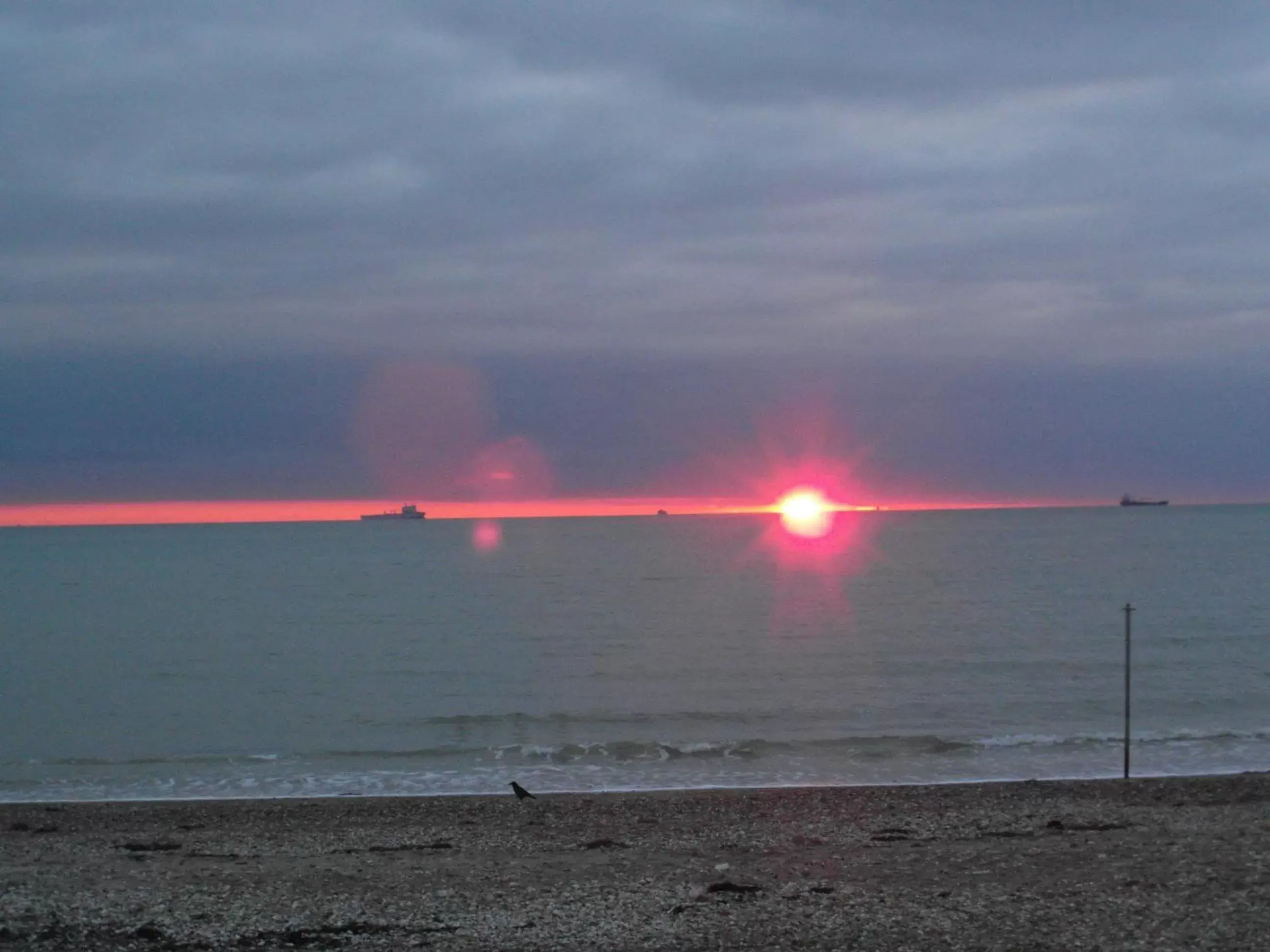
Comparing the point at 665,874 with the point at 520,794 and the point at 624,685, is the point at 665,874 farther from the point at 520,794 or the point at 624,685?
the point at 624,685

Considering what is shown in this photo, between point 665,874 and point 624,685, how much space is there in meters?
25.5

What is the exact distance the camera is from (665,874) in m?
13.5

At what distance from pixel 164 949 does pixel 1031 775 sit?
1811 cm

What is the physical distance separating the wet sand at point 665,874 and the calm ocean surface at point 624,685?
14.3ft

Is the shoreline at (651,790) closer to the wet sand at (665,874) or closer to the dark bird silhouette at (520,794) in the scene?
the dark bird silhouette at (520,794)

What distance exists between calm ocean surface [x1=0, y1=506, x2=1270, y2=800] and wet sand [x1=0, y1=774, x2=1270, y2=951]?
4349mm

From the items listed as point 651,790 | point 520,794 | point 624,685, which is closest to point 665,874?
point 520,794

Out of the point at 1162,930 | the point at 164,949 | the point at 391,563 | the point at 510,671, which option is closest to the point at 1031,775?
the point at 1162,930

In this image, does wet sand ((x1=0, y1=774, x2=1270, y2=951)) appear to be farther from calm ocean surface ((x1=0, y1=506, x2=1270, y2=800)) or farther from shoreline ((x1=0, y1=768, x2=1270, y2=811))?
calm ocean surface ((x1=0, y1=506, x2=1270, y2=800))

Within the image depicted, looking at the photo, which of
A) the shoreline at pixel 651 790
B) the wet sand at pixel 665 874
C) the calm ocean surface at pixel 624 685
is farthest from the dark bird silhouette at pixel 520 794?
the calm ocean surface at pixel 624 685

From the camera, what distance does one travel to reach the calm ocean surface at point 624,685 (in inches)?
1003

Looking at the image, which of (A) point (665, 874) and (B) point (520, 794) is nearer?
(A) point (665, 874)

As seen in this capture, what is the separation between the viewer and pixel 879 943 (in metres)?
10.2

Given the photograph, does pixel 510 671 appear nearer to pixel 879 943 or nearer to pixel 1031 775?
pixel 1031 775
